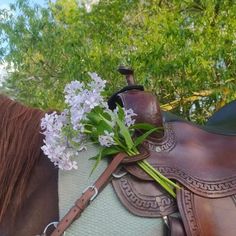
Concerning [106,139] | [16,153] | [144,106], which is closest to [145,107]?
[144,106]

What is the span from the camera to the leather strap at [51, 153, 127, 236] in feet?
3.85

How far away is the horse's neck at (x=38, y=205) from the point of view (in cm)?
125

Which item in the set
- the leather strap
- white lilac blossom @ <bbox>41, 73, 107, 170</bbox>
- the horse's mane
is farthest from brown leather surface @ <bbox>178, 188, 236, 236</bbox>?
the horse's mane

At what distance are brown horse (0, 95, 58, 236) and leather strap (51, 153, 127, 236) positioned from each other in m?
0.07

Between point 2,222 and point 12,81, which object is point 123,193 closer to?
point 2,222

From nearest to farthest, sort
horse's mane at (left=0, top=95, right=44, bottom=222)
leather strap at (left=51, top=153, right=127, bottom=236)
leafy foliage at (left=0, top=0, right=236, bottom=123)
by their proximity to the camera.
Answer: leather strap at (left=51, top=153, right=127, bottom=236) < horse's mane at (left=0, top=95, right=44, bottom=222) < leafy foliage at (left=0, top=0, right=236, bottom=123)

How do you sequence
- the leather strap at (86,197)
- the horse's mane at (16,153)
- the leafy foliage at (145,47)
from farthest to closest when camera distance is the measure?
the leafy foliage at (145,47) < the horse's mane at (16,153) < the leather strap at (86,197)

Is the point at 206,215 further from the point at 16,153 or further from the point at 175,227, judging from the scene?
the point at 16,153

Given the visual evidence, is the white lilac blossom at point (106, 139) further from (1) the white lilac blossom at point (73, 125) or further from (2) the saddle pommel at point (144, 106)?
(2) the saddle pommel at point (144, 106)

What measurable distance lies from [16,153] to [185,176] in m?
0.49

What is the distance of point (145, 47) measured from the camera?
4.05 meters

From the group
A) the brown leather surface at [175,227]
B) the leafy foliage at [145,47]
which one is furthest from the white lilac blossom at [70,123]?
the leafy foliage at [145,47]

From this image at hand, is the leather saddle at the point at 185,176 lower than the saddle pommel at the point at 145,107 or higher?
lower

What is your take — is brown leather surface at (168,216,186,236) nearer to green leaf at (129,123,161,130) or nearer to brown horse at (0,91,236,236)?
brown horse at (0,91,236,236)
